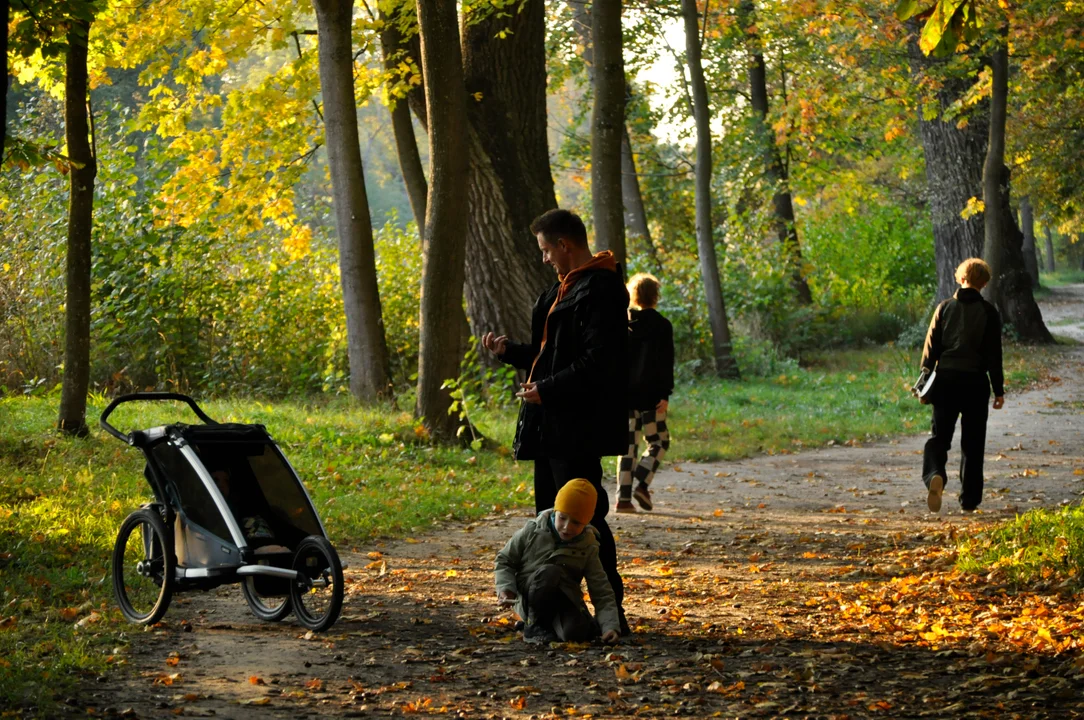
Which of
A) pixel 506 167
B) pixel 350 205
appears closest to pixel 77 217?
pixel 350 205

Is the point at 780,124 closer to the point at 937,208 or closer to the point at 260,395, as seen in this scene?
the point at 937,208

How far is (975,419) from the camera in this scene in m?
9.69

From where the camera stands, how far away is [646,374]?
9953 mm

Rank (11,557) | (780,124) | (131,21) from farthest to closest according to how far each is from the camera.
Answer: 1. (780,124)
2. (131,21)
3. (11,557)

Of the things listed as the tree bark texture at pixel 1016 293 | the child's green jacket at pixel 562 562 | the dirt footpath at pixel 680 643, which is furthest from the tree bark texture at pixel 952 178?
the child's green jacket at pixel 562 562

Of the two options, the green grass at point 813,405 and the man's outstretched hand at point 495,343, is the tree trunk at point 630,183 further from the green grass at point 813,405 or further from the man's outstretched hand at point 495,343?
the man's outstretched hand at point 495,343

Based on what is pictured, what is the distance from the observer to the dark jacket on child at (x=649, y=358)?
9914 millimetres

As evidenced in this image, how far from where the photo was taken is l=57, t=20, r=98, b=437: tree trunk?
10638mm

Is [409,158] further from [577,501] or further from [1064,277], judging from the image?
[1064,277]

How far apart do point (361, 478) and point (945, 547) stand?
17.4 ft

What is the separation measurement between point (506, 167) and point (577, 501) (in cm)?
1046

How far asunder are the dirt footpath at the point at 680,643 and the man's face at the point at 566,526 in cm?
55

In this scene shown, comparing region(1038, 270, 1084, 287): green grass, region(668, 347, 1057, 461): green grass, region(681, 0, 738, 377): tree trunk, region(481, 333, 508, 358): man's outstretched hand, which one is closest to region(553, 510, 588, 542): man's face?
region(481, 333, 508, 358): man's outstretched hand

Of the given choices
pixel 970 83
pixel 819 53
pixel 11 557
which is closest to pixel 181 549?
pixel 11 557
